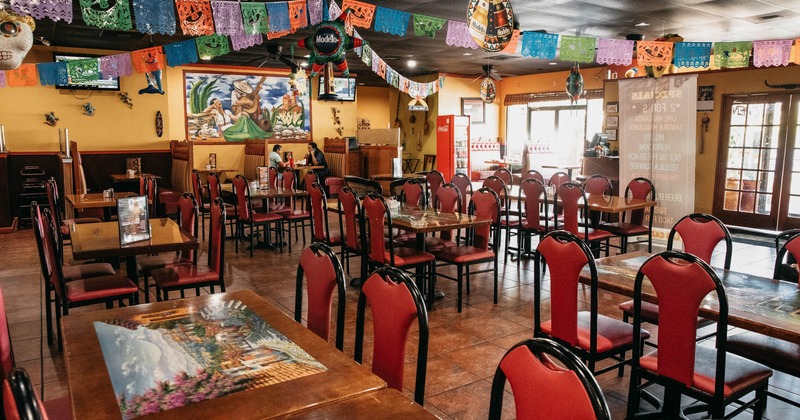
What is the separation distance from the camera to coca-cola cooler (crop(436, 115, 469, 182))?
12.6 meters

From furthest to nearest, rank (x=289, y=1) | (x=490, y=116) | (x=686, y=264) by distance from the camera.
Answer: (x=490, y=116)
(x=289, y=1)
(x=686, y=264)

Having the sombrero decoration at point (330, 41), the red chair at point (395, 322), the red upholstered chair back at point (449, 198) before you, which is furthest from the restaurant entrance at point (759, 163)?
the red chair at point (395, 322)

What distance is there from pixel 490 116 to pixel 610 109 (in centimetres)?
480

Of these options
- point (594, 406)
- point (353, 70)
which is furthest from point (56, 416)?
point (353, 70)

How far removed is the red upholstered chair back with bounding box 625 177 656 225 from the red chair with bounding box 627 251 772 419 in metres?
4.14

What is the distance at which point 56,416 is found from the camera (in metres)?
2.11

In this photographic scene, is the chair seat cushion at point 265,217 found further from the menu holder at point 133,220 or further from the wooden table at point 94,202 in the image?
the menu holder at point 133,220

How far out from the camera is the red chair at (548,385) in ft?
4.41

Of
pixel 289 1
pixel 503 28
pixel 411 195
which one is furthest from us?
pixel 411 195

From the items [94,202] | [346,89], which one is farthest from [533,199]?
[346,89]

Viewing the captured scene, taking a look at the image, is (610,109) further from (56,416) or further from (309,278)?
(56,416)

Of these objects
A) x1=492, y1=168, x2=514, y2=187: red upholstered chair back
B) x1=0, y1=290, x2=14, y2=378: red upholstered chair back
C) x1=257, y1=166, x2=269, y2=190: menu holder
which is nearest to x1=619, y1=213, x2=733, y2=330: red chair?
x1=0, y1=290, x2=14, y2=378: red upholstered chair back

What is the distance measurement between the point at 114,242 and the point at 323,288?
212cm

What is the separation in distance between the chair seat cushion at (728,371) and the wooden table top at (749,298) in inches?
8.9
